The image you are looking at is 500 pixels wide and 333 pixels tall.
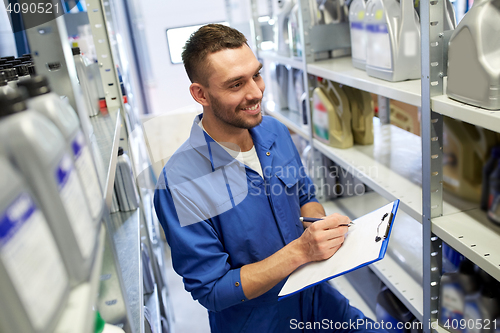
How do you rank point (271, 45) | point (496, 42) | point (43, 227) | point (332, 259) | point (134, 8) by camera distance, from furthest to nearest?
1. point (134, 8)
2. point (271, 45)
3. point (332, 259)
4. point (496, 42)
5. point (43, 227)

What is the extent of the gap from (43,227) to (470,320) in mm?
1409

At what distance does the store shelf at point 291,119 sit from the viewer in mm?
2580

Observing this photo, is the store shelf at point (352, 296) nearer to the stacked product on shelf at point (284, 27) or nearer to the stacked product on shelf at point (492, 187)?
the stacked product on shelf at point (492, 187)

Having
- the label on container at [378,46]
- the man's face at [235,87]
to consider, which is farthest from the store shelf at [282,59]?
the man's face at [235,87]

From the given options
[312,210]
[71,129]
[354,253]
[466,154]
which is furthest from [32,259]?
[466,154]

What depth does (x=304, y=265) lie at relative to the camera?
1279 millimetres

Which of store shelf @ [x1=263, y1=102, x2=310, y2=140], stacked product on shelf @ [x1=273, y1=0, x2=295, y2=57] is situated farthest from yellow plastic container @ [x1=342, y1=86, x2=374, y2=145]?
stacked product on shelf @ [x1=273, y1=0, x2=295, y2=57]

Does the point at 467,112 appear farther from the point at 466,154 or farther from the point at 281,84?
the point at 281,84

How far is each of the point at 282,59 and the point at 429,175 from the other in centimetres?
160

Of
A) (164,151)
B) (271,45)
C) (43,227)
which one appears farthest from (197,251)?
(271,45)

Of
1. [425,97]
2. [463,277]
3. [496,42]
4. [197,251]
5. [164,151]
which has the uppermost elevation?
[496,42]

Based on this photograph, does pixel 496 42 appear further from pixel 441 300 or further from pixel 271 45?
pixel 271 45

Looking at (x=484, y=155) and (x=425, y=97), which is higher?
(x=425, y=97)

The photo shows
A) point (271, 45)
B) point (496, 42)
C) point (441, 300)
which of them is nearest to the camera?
point (496, 42)
